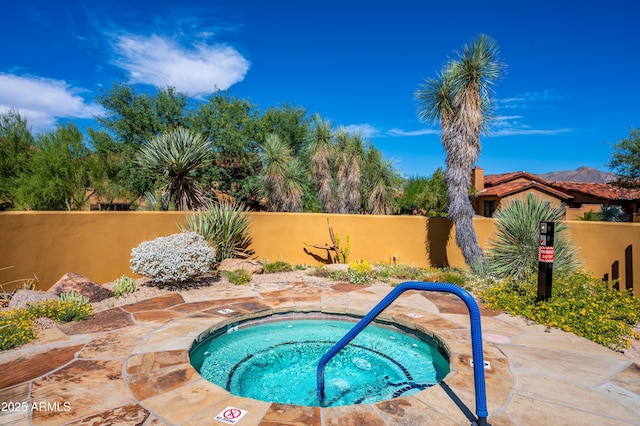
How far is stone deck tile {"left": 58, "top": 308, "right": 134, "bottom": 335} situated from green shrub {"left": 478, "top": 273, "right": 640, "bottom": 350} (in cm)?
567

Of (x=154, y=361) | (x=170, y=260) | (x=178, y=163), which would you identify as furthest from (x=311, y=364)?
(x=178, y=163)

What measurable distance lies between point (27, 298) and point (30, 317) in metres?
0.96

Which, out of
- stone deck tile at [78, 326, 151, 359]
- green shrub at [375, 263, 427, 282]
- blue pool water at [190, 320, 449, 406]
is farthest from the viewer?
green shrub at [375, 263, 427, 282]

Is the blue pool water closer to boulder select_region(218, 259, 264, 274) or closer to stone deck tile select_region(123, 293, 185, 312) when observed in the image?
stone deck tile select_region(123, 293, 185, 312)

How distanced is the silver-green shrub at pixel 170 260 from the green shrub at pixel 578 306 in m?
5.42

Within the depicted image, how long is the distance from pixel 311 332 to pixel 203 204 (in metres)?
6.13

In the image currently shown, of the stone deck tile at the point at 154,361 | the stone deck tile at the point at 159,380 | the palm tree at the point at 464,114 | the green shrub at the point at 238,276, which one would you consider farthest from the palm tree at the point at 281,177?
the stone deck tile at the point at 159,380

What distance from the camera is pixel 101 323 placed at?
473 centimetres

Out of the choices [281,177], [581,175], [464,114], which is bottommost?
[281,177]

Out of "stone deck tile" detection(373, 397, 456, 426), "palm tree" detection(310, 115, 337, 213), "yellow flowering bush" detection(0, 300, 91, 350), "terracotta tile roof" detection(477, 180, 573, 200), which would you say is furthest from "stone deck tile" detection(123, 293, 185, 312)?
"terracotta tile roof" detection(477, 180, 573, 200)

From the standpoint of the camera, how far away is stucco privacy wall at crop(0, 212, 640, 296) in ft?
20.7

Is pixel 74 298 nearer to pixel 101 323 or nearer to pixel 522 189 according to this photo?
pixel 101 323

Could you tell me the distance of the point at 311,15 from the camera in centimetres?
1858

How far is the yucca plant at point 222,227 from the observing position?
8.34 metres
